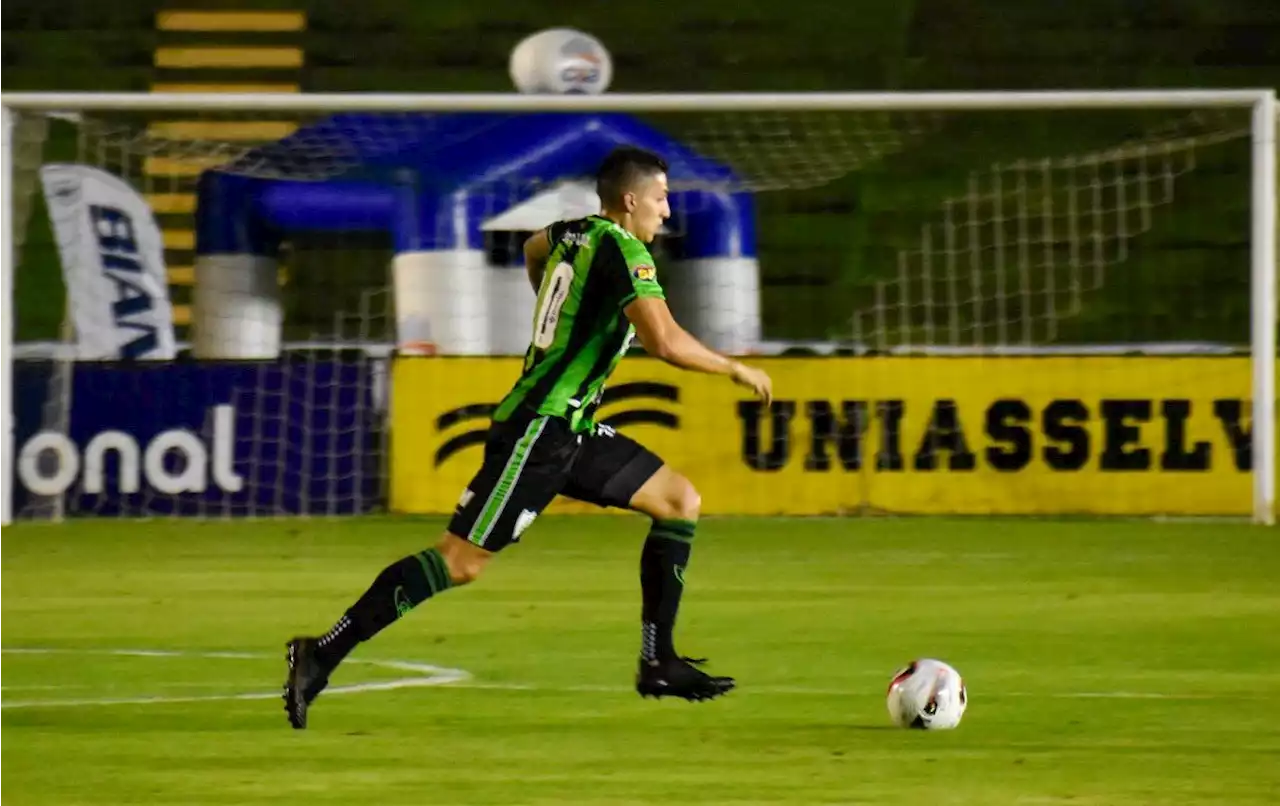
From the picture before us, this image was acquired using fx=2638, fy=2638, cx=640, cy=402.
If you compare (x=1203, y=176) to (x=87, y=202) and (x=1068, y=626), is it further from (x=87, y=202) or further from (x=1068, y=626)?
(x=1068, y=626)

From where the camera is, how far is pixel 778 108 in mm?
15094

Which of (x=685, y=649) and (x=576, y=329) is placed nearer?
(x=576, y=329)

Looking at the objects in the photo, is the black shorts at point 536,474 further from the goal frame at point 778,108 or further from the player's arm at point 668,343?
the goal frame at point 778,108

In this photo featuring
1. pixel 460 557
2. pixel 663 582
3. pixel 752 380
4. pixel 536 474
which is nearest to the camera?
pixel 752 380

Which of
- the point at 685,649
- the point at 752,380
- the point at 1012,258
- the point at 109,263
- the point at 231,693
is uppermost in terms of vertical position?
the point at 109,263

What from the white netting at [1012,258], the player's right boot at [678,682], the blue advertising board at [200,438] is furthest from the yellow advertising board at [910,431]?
the player's right boot at [678,682]

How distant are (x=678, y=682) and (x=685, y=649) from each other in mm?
1709

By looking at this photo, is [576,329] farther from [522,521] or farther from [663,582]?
[663,582]

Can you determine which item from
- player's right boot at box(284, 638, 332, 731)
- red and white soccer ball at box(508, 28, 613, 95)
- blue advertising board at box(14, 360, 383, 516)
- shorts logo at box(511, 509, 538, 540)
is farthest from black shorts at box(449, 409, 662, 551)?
red and white soccer ball at box(508, 28, 613, 95)

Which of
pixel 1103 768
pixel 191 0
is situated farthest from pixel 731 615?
pixel 191 0

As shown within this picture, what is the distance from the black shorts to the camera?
7238 mm

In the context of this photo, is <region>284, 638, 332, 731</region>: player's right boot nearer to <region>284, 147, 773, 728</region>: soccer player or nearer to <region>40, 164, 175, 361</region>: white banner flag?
<region>284, 147, 773, 728</region>: soccer player

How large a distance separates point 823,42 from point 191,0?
569cm

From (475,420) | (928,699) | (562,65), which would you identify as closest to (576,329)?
(928,699)
